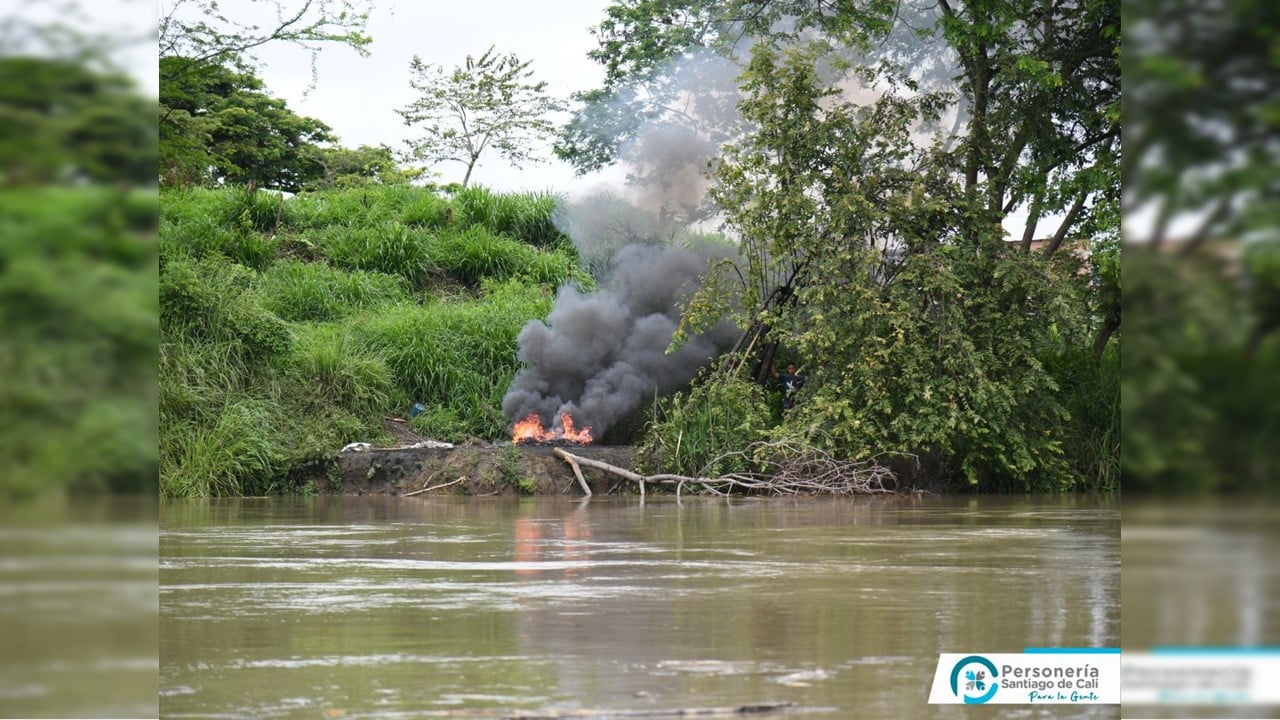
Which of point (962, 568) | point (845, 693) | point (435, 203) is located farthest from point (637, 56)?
point (845, 693)

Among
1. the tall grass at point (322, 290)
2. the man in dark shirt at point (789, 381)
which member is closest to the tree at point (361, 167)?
the tall grass at point (322, 290)

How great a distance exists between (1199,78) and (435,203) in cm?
2074

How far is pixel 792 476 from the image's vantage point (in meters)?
12.1

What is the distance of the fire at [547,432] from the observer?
14.1m

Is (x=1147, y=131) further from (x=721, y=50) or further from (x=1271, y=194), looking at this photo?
(x=721, y=50)

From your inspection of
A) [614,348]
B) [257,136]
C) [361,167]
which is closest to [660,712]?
[614,348]

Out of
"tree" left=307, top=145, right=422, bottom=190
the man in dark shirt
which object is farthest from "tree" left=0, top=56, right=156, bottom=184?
"tree" left=307, top=145, right=422, bottom=190

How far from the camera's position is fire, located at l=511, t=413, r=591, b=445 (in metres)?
14.1

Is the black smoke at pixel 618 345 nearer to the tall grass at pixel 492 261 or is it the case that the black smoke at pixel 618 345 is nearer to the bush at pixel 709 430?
the bush at pixel 709 430

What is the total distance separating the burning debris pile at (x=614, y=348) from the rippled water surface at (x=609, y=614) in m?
6.18

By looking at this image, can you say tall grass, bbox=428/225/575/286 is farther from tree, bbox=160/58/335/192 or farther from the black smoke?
tree, bbox=160/58/335/192

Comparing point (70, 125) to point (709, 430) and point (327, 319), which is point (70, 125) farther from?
point (327, 319)

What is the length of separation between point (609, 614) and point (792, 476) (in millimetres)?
8068

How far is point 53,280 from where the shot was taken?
1453mm
